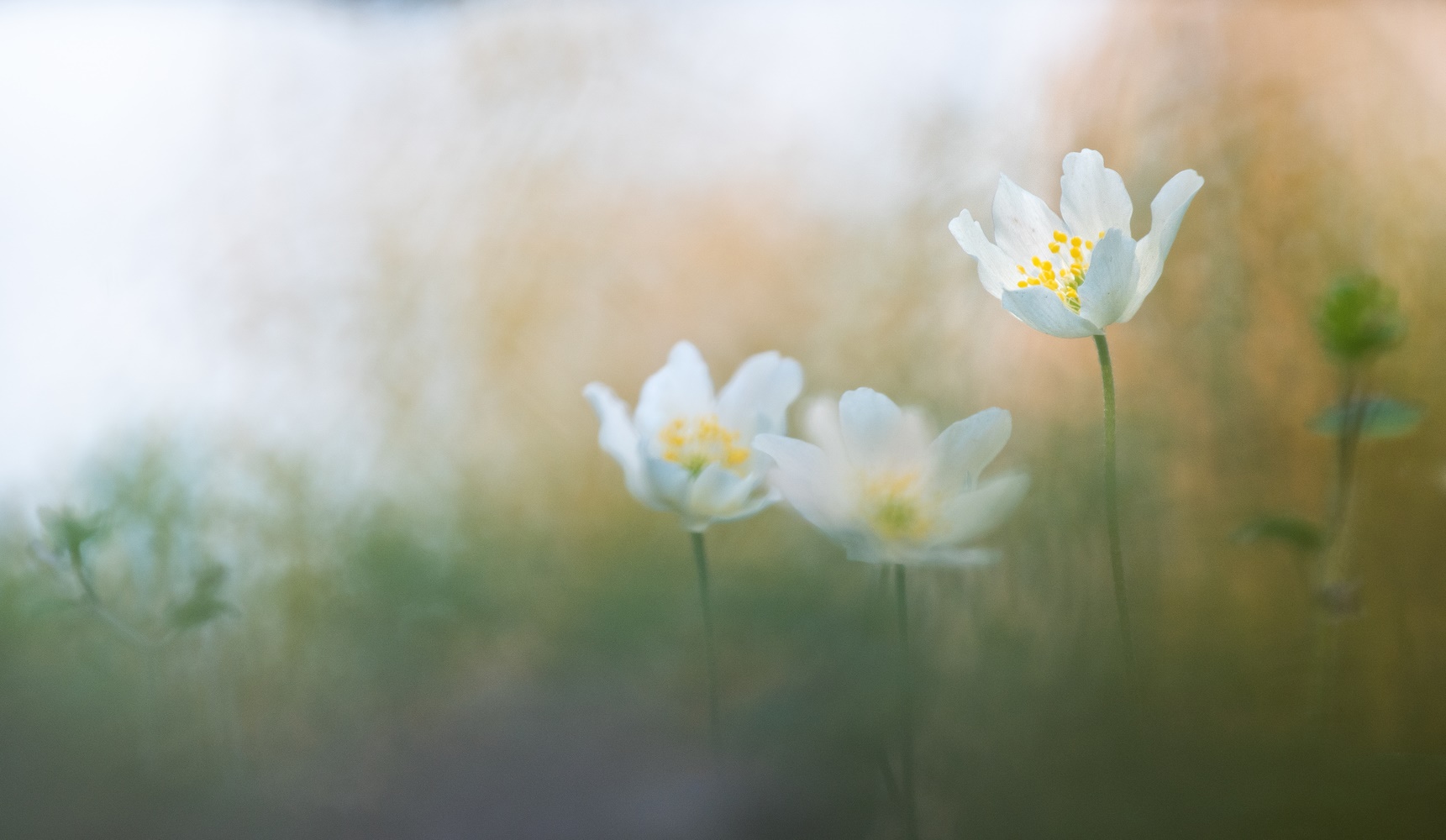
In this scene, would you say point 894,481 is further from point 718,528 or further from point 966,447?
point 718,528

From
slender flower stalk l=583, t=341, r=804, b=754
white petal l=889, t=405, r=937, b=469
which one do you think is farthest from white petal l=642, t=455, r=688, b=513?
white petal l=889, t=405, r=937, b=469

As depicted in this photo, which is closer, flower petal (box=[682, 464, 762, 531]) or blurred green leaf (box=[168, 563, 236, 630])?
flower petal (box=[682, 464, 762, 531])

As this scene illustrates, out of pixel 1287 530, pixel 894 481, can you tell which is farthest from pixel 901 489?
pixel 1287 530

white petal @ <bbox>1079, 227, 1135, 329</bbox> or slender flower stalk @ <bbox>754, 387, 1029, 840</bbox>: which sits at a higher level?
white petal @ <bbox>1079, 227, 1135, 329</bbox>

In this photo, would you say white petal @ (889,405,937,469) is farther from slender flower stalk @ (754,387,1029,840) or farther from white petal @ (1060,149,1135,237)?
white petal @ (1060,149,1135,237)

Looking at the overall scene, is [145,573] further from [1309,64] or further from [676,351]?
[1309,64]
